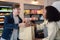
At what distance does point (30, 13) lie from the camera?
971 cm

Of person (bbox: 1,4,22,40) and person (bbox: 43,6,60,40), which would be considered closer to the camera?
person (bbox: 43,6,60,40)

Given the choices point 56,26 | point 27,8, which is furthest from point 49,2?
point 27,8

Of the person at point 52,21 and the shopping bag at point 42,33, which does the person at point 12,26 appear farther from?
the person at point 52,21

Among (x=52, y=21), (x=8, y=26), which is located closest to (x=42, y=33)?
(x=52, y=21)

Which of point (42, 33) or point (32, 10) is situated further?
point (32, 10)

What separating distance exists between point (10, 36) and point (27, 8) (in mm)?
6187

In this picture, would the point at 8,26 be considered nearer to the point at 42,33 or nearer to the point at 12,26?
the point at 12,26

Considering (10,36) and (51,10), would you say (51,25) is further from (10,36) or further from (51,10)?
(10,36)

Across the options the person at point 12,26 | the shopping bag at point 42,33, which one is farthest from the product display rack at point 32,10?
the shopping bag at point 42,33

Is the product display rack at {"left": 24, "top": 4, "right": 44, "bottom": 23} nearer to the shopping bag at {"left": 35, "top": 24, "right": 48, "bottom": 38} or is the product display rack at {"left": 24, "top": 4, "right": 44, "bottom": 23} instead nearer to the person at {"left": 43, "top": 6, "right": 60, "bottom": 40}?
the shopping bag at {"left": 35, "top": 24, "right": 48, "bottom": 38}

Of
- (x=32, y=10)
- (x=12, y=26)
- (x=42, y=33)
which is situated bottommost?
A: (x=42, y=33)

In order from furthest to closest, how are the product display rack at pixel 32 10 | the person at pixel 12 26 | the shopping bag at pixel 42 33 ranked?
the product display rack at pixel 32 10 → the person at pixel 12 26 → the shopping bag at pixel 42 33

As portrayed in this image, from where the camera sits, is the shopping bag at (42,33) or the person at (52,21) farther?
the shopping bag at (42,33)

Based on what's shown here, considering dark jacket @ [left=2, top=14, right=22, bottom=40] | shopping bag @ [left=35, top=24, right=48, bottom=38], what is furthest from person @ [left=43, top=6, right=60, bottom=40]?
dark jacket @ [left=2, top=14, right=22, bottom=40]
